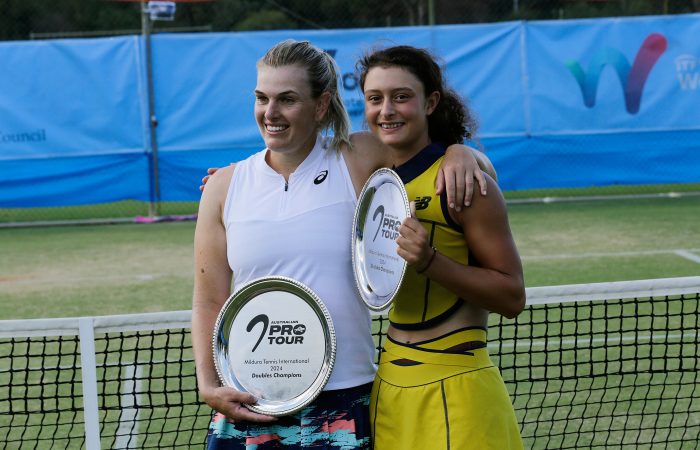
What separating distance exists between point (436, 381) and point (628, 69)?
41.5 ft

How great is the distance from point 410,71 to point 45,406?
380 cm

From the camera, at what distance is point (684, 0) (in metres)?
25.3

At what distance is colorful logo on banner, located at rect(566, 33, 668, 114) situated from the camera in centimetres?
1459

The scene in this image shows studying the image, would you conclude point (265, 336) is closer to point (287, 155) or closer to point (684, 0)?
point (287, 155)

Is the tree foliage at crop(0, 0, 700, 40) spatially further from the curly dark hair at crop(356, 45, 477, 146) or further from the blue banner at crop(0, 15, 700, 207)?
the curly dark hair at crop(356, 45, 477, 146)

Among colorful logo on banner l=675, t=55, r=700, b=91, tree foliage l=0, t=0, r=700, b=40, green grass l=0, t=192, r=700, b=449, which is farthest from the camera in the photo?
tree foliage l=0, t=0, r=700, b=40

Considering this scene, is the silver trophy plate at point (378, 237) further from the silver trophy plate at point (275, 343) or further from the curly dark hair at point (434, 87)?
the curly dark hair at point (434, 87)

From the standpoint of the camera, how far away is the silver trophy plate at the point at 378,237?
276 cm

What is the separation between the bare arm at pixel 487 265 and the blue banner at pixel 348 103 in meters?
10.9

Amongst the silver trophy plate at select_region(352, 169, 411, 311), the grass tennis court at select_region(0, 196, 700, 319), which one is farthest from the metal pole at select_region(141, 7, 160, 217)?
the silver trophy plate at select_region(352, 169, 411, 311)

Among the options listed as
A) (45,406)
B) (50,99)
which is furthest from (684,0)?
(45,406)

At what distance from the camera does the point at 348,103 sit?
14.4 meters

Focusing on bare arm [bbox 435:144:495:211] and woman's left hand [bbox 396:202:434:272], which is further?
bare arm [bbox 435:144:495:211]

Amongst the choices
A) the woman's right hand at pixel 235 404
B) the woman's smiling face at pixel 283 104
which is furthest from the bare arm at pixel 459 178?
the woman's right hand at pixel 235 404
